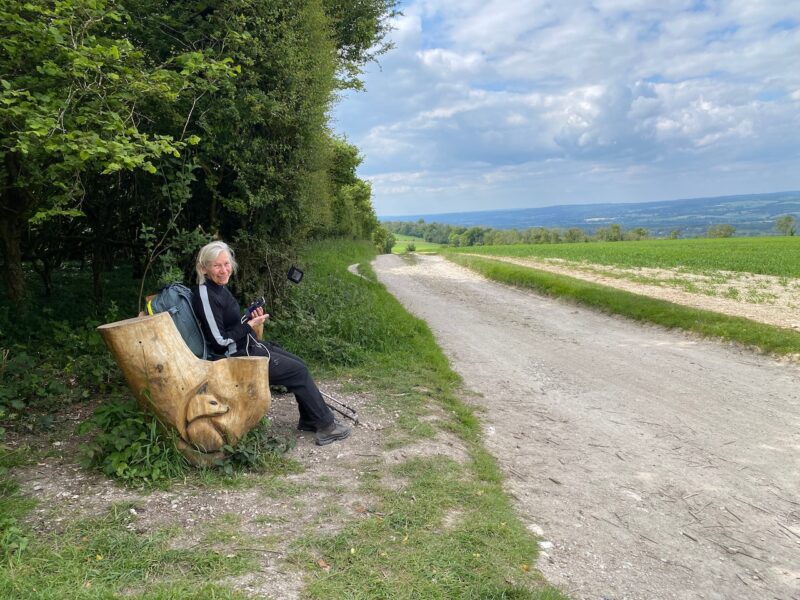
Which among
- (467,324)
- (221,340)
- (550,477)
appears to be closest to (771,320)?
(467,324)

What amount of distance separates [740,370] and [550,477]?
5455 mm

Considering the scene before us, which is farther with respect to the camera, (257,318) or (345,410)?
(345,410)

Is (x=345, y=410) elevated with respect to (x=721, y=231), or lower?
elevated

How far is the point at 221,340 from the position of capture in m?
4.96

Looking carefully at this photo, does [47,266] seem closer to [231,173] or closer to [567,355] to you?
[231,173]

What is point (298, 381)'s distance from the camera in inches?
211

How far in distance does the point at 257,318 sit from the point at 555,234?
97775mm

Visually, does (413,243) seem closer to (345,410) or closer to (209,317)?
(345,410)

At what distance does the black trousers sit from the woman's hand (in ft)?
0.70

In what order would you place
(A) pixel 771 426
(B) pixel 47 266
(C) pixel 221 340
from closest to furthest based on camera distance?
(C) pixel 221 340
(A) pixel 771 426
(B) pixel 47 266

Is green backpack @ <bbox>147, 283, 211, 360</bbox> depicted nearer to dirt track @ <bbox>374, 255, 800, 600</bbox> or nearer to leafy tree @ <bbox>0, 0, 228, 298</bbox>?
leafy tree @ <bbox>0, 0, 228, 298</bbox>

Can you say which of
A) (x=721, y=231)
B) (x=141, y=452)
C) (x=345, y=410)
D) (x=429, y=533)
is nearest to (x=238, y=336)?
(x=141, y=452)

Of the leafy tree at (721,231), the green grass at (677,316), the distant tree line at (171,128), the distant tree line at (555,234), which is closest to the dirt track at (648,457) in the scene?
the green grass at (677,316)

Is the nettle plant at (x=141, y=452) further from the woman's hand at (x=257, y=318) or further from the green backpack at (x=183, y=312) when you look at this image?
the woman's hand at (x=257, y=318)
